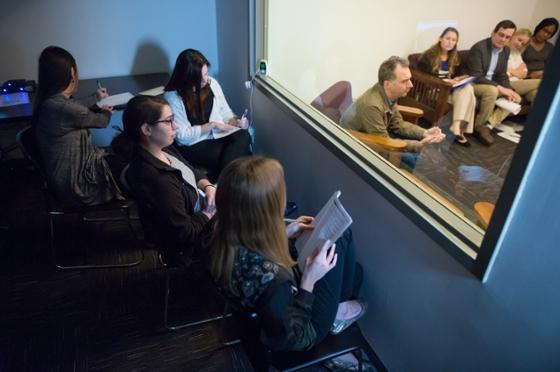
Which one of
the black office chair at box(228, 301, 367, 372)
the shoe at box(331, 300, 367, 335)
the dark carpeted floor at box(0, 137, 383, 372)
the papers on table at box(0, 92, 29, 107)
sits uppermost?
the papers on table at box(0, 92, 29, 107)

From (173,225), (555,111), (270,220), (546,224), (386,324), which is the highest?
(555,111)

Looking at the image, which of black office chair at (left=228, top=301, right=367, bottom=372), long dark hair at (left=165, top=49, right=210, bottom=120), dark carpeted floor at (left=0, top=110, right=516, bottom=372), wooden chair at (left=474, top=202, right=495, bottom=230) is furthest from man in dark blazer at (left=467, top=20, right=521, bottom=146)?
black office chair at (left=228, top=301, right=367, bottom=372)

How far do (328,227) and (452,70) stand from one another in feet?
9.44

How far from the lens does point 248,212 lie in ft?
3.61

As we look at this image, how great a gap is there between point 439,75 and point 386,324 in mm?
2610

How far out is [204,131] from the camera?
7.98ft

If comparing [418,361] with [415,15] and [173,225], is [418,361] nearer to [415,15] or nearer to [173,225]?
[173,225]

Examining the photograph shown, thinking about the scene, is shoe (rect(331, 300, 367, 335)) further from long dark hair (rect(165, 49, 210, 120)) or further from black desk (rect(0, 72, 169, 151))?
black desk (rect(0, 72, 169, 151))

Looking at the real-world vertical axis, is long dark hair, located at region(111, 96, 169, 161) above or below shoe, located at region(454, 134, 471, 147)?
above

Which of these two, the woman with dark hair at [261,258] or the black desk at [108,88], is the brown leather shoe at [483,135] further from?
the black desk at [108,88]

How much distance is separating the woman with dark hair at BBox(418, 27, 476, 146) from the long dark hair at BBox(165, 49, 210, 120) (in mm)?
1772

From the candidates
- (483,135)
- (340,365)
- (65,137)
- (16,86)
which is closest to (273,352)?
(340,365)

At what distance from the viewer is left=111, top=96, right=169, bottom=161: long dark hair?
158 centimetres

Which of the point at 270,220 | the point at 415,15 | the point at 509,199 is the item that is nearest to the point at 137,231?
the point at 270,220
